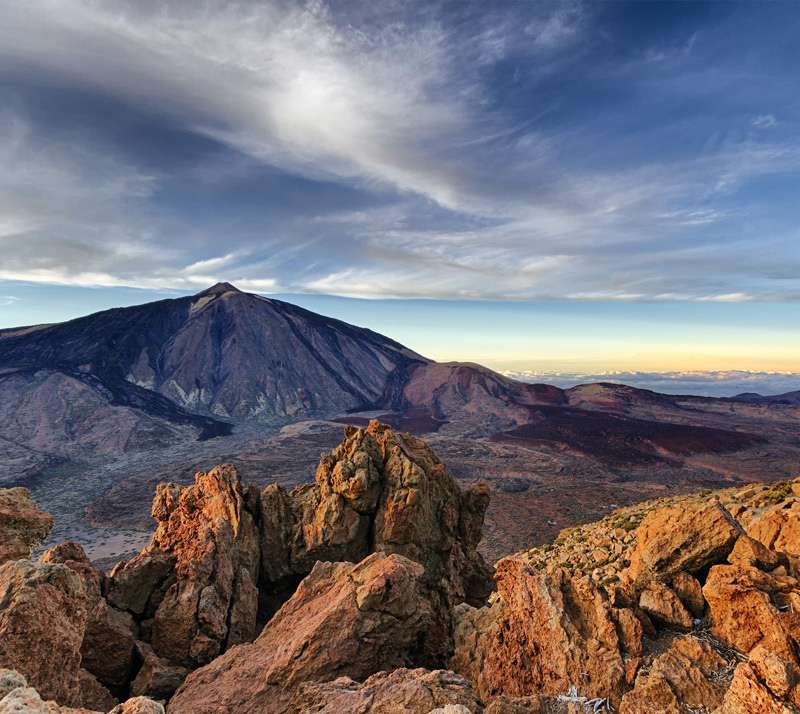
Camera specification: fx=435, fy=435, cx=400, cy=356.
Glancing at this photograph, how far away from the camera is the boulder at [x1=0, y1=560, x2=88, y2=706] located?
7.09 metres

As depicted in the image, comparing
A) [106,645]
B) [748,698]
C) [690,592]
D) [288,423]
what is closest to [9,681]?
[106,645]

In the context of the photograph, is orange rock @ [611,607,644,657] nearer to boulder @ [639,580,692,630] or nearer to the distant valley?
A: boulder @ [639,580,692,630]

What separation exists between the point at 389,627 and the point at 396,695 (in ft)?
10.1

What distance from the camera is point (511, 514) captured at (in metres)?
51.2

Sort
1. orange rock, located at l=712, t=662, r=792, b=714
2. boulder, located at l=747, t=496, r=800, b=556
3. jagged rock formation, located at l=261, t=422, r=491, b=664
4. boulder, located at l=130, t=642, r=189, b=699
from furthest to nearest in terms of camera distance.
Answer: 1. jagged rock formation, located at l=261, t=422, r=491, b=664
2. boulder, located at l=747, t=496, r=800, b=556
3. boulder, located at l=130, t=642, r=189, b=699
4. orange rock, located at l=712, t=662, r=792, b=714

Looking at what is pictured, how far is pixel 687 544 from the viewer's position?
1024cm

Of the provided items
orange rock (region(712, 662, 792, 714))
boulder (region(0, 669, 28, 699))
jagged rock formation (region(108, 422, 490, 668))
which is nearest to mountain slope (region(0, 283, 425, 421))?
jagged rock formation (region(108, 422, 490, 668))

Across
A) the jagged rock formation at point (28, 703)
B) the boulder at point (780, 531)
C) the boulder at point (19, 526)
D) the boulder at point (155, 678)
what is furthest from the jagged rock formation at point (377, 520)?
the jagged rock formation at point (28, 703)

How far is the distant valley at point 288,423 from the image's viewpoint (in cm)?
6325

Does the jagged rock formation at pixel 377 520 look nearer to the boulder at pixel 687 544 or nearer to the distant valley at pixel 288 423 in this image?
the boulder at pixel 687 544

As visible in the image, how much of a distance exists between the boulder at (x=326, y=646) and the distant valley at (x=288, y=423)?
104 ft

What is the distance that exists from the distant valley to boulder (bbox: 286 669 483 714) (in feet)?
112

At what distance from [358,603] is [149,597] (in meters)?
7.70

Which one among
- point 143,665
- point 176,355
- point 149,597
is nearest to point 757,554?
point 143,665
